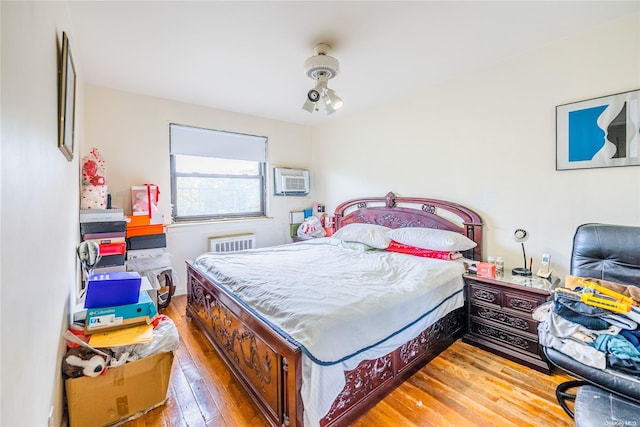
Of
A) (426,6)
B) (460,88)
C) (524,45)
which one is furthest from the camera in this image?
(460,88)

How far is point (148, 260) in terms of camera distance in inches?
124

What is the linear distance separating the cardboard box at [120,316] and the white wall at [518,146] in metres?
2.88

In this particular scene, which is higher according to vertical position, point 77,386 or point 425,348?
point 77,386

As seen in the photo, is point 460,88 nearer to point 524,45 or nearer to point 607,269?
point 524,45

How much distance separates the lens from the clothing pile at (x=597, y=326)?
1.48m

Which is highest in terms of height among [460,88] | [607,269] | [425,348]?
[460,88]

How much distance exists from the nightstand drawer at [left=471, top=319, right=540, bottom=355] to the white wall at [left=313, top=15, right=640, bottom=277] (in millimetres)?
661

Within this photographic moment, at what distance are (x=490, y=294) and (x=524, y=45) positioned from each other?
6.85ft

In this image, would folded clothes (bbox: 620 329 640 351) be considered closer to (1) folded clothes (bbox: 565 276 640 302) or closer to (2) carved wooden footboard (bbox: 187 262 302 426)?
(1) folded clothes (bbox: 565 276 640 302)

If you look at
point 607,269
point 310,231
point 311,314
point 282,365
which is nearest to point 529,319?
point 607,269

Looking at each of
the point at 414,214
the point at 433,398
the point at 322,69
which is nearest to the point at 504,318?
the point at 433,398

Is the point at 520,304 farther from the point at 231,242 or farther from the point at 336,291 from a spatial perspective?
the point at 231,242

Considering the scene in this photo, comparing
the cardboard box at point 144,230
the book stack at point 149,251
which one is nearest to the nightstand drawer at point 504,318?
the book stack at point 149,251

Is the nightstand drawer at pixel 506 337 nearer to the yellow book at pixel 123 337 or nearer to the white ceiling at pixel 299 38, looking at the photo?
the white ceiling at pixel 299 38
